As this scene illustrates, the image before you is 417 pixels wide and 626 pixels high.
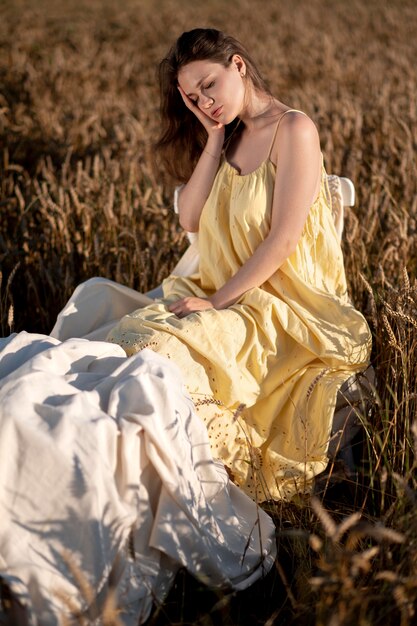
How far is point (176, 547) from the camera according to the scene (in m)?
1.74

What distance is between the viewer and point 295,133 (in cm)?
239

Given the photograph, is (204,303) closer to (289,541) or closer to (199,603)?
(289,541)

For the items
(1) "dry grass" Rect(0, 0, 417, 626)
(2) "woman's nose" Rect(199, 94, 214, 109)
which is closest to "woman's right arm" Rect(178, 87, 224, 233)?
(2) "woman's nose" Rect(199, 94, 214, 109)

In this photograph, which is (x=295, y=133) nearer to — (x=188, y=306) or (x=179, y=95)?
(x=179, y=95)

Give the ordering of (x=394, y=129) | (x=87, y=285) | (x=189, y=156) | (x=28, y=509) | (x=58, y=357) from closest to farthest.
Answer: (x=28, y=509), (x=58, y=357), (x=87, y=285), (x=189, y=156), (x=394, y=129)

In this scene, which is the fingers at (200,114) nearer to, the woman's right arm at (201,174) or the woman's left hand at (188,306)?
the woman's right arm at (201,174)

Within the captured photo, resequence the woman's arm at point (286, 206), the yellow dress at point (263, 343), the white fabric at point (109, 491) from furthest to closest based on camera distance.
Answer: the woman's arm at point (286, 206), the yellow dress at point (263, 343), the white fabric at point (109, 491)

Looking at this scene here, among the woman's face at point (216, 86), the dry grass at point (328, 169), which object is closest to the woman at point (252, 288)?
the woman's face at point (216, 86)

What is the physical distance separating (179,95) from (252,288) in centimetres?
77

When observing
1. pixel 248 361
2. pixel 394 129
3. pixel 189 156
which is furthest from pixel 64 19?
pixel 248 361

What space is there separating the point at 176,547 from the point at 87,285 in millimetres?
1153

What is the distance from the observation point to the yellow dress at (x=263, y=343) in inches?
85.4

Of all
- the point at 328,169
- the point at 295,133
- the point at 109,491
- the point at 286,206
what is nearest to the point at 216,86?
the point at 295,133

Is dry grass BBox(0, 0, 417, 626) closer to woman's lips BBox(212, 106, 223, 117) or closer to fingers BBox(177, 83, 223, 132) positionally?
fingers BBox(177, 83, 223, 132)
